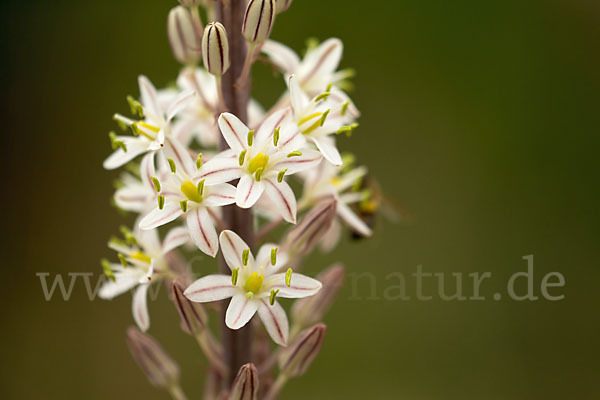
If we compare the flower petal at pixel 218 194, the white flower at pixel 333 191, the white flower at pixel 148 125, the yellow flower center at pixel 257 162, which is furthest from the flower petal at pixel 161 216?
the white flower at pixel 333 191

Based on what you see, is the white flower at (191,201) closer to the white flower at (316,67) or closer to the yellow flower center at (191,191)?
the yellow flower center at (191,191)

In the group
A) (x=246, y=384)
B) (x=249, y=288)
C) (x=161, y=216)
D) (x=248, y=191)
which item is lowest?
(x=246, y=384)

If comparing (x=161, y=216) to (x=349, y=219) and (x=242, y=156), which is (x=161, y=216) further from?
(x=349, y=219)

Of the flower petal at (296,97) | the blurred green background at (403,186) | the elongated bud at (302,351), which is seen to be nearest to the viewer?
the flower petal at (296,97)

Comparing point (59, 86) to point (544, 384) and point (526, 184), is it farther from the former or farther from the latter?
point (544, 384)

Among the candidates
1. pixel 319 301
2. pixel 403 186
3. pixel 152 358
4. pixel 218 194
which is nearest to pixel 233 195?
pixel 218 194

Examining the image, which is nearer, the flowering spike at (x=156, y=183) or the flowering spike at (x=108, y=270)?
the flowering spike at (x=156, y=183)

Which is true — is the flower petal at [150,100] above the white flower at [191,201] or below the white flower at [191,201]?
above
